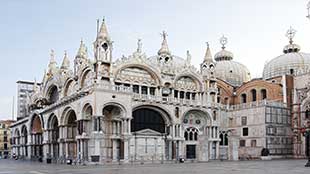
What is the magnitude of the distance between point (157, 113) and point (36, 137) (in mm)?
28557

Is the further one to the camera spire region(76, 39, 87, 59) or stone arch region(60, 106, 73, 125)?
spire region(76, 39, 87, 59)

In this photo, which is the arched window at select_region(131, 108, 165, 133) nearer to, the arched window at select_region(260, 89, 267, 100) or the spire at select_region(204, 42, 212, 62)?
the spire at select_region(204, 42, 212, 62)

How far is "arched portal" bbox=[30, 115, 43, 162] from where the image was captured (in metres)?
75.0

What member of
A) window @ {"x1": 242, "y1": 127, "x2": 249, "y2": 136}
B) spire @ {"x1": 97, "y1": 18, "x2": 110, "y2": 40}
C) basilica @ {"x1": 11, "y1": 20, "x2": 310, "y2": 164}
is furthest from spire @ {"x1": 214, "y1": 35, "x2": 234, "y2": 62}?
spire @ {"x1": 97, "y1": 18, "x2": 110, "y2": 40}

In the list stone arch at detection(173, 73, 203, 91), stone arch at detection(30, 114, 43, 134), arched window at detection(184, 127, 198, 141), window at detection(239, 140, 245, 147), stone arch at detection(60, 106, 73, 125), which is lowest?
window at detection(239, 140, 245, 147)

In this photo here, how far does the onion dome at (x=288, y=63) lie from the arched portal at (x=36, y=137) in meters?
42.4

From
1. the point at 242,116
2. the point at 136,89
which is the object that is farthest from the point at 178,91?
the point at 242,116

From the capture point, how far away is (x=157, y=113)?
189 feet

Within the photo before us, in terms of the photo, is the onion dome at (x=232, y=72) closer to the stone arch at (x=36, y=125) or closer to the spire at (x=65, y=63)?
the spire at (x=65, y=63)

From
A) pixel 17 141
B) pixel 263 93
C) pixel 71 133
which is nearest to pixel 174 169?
pixel 71 133

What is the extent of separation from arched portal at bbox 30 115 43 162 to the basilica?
0.58 feet

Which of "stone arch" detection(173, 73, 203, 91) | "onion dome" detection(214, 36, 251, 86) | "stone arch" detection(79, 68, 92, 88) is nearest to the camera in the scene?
"stone arch" detection(79, 68, 92, 88)

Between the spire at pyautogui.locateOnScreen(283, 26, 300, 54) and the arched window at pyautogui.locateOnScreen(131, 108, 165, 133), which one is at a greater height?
the spire at pyautogui.locateOnScreen(283, 26, 300, 54)

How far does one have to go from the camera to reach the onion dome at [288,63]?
7562 cm
